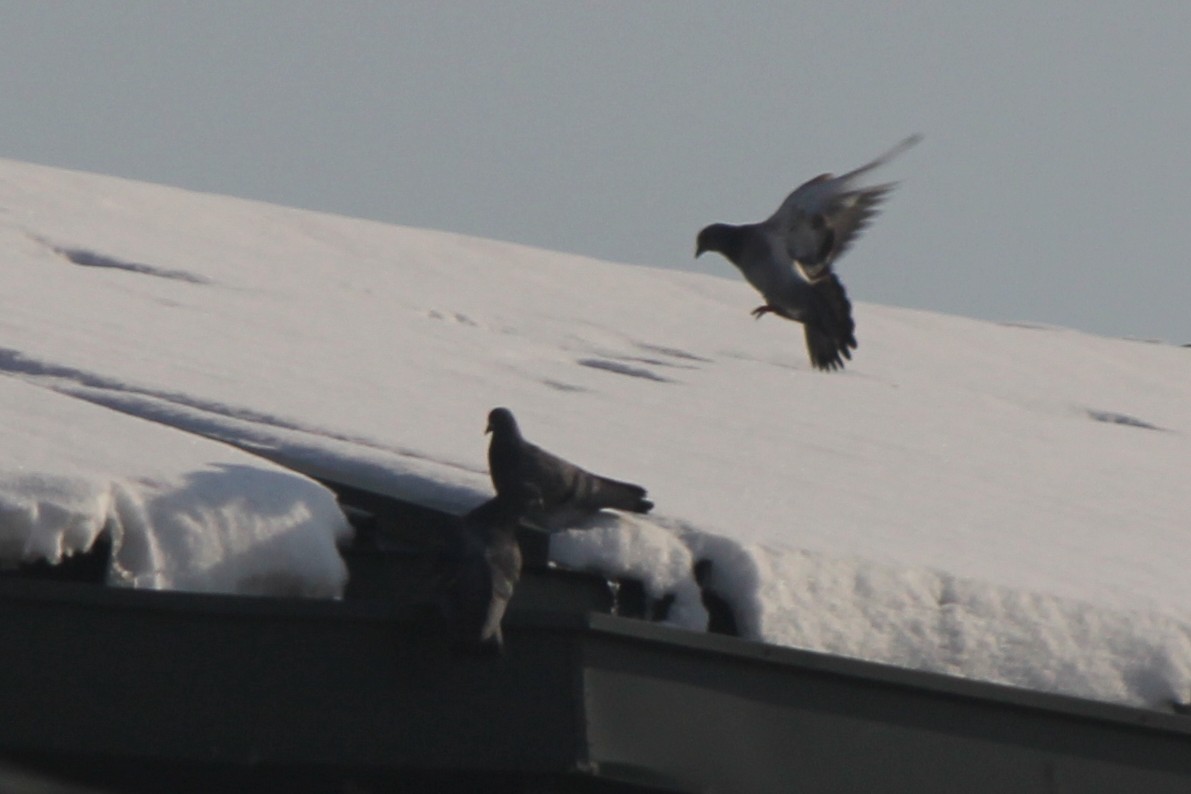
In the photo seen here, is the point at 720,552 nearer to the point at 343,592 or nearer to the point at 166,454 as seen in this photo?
the point at 343,592

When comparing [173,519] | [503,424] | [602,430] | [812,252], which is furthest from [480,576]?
[812,252]

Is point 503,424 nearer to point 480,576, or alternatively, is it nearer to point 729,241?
point 480,576

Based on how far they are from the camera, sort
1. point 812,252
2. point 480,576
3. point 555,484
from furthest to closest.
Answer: point 812,252, point 555,484, point 480,576

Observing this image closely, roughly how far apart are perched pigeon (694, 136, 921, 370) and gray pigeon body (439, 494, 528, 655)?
2.66 metres

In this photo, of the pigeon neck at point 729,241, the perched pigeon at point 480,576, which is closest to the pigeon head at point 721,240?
the pigeon neck at point 729,241

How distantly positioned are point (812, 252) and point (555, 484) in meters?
2.48

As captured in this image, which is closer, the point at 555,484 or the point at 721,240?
the point at 555,484

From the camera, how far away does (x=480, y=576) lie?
3.26 meters

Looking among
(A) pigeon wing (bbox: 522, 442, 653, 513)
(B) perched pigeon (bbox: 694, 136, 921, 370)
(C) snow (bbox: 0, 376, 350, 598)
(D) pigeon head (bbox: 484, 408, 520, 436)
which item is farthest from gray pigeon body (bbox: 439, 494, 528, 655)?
(B) perched pigeon (bbox: 694, 136, 921, 370)

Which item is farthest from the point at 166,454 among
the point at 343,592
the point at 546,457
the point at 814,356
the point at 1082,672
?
the point at 814,356

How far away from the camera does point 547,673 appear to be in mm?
3234

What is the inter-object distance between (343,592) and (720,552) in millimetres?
712

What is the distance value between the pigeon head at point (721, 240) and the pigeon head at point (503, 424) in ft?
7.95

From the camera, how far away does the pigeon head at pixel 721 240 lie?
258 inches
